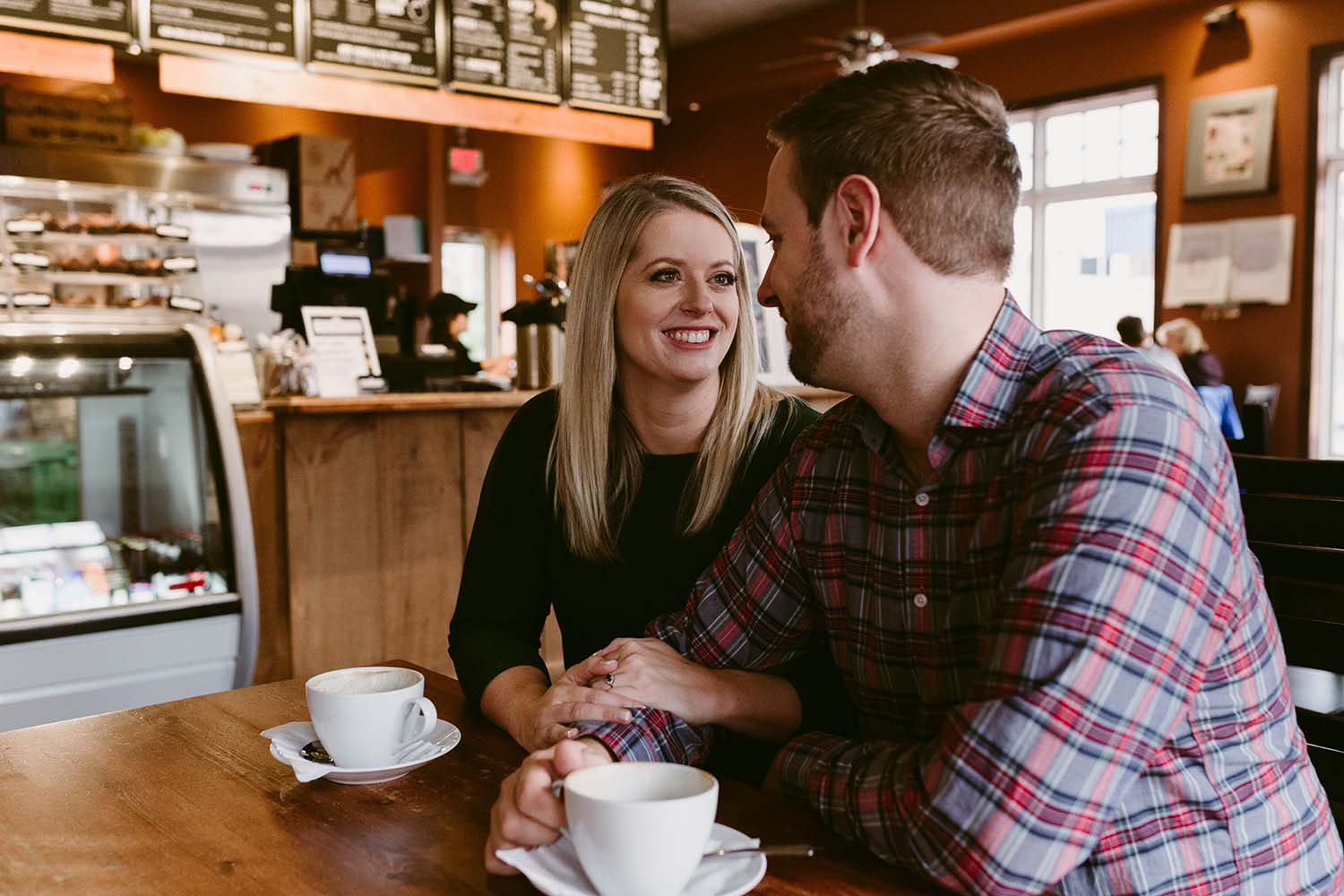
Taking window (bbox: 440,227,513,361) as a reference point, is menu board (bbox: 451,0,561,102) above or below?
above

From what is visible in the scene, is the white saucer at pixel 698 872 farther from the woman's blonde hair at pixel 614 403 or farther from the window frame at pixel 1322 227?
the window frame at pixel 1322 227

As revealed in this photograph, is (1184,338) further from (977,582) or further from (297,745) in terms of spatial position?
(297,745)

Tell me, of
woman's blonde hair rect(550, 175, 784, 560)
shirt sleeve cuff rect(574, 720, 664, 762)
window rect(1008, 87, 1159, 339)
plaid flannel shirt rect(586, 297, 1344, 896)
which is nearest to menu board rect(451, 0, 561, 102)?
woman's blonde hair rect(550, 175, 784, 560)

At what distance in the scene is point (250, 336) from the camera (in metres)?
6.03

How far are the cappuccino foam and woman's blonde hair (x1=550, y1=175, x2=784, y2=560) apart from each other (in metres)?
0.49

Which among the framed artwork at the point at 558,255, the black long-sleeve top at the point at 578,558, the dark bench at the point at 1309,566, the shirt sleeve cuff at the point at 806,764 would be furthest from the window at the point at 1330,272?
the shirt sleeve cuff at the point at 806,764

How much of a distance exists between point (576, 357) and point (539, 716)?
664mm

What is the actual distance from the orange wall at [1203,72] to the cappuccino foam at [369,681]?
4.92 metres

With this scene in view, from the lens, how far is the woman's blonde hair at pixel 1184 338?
20.9ft

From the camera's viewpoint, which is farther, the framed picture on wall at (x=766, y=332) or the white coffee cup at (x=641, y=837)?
the framed picture on wall at (x=766, y=332)

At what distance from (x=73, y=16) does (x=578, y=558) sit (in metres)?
3.19

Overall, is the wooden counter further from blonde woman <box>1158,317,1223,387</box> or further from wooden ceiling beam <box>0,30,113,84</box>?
blonde woman <box>1158,317,1223,387</box>

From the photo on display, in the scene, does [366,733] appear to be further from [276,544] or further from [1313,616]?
[276,544]

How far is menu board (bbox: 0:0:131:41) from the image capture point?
3596mm
